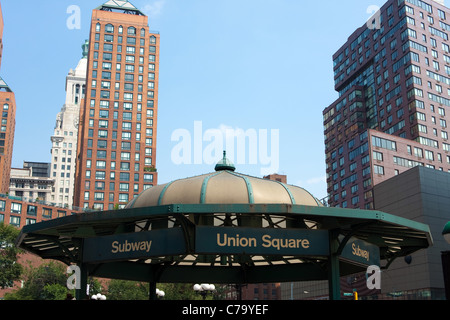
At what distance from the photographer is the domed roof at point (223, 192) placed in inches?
774

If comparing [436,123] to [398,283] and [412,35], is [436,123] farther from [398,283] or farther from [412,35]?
[398,283]

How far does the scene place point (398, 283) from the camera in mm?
98000

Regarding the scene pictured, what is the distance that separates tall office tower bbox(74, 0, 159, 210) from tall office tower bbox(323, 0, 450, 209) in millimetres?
51733

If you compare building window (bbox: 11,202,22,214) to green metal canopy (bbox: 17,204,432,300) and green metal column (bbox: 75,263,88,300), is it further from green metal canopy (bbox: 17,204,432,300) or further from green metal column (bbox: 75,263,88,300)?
green metal column (bbox: 75,263,88,300)

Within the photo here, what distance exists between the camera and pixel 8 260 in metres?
88.6

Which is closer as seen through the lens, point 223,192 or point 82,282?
point 82,282

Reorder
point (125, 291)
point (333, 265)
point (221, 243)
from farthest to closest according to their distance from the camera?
point (125, 291) < point (333, 265) < point (221, 243)

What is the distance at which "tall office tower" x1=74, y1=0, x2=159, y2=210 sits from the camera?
505 feet

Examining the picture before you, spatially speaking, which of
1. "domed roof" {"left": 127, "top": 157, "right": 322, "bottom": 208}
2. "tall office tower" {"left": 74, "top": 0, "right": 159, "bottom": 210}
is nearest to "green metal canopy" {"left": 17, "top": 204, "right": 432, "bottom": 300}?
"domed roof" {"left": 127, "top": 157, "right": 322, "bottom": 208}

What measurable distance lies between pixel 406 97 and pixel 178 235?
134805mm

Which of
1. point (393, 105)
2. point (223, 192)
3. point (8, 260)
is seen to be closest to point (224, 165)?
point (223, 192)

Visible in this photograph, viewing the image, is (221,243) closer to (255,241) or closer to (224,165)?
(255,241)

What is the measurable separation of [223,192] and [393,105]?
136474mm
